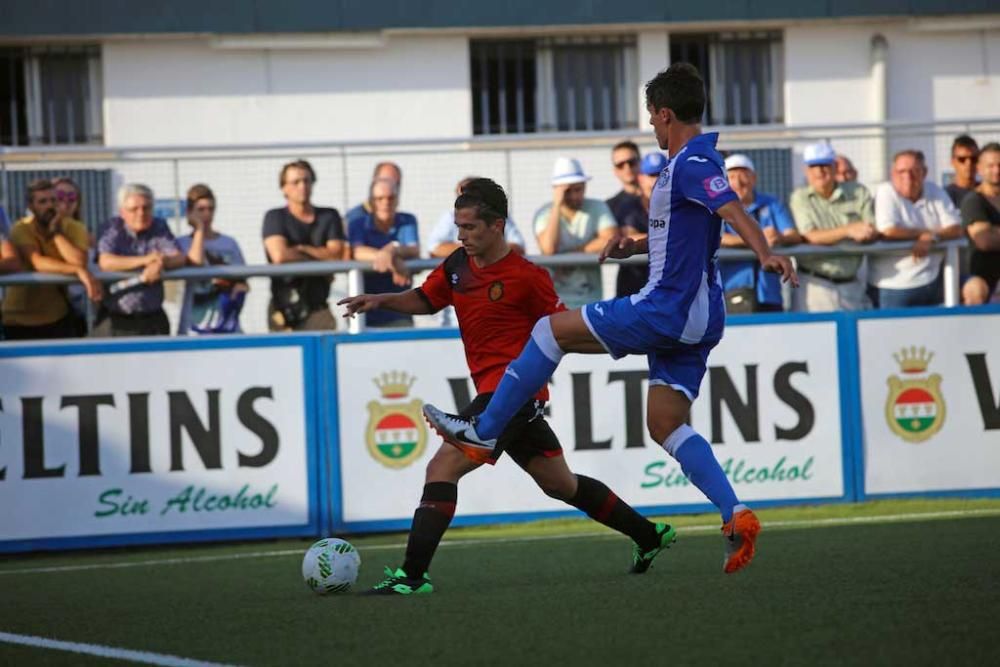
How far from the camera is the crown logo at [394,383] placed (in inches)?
469

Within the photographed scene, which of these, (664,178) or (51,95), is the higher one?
(51,95)

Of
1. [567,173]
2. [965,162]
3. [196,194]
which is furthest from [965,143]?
[196,194]

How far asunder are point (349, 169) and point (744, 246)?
10.8 ft

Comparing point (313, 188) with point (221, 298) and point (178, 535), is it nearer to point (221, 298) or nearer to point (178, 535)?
point (221, 298)

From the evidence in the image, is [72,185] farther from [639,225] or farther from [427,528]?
[427,528]

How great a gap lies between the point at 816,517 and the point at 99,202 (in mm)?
6342

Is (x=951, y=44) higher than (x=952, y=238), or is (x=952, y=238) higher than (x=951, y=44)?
(x=951, y=44)

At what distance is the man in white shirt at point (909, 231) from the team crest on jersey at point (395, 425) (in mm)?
3783

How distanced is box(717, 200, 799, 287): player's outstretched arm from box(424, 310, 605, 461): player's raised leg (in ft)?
2.55

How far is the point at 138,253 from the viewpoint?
12359mm

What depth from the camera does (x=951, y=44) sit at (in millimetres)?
23203

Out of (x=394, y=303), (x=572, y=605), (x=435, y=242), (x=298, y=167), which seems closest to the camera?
(x=572, y=605)

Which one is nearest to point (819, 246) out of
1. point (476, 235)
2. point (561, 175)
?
point (561, 175)

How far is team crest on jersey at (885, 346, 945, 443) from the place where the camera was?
40.1 ft
